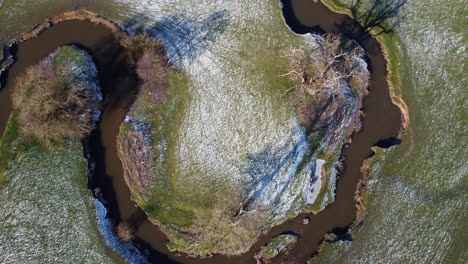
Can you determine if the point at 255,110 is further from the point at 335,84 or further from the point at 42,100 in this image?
the point at 42,100

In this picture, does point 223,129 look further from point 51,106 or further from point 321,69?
point 51,106

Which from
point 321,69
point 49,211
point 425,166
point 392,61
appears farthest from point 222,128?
point 425,166

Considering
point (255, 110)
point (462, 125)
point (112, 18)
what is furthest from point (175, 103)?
point (462, 125)

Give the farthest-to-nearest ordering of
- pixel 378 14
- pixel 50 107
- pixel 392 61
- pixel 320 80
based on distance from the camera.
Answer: pixel 378 14
pixel 392 61
pixel 320 80
pixel 50 107

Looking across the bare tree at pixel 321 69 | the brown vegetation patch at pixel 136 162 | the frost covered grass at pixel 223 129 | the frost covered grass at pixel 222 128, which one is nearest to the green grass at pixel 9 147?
the brown vegetation patch at pixel 136 162

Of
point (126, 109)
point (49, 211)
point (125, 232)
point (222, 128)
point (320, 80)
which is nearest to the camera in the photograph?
point (125, 232)

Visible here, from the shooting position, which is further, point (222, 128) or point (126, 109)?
point (126, 109)

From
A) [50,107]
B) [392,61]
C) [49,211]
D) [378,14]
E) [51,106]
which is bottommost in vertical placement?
[49,211]
